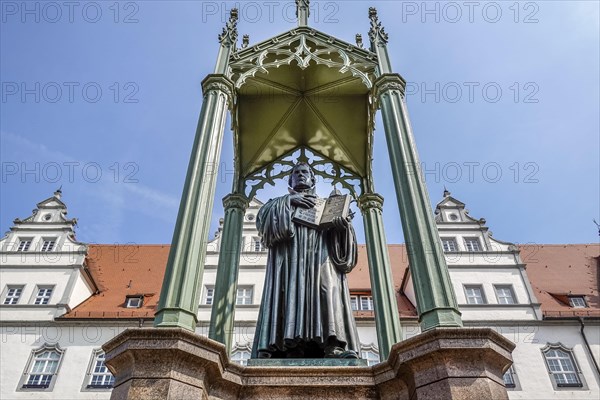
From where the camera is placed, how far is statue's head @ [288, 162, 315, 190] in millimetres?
6637

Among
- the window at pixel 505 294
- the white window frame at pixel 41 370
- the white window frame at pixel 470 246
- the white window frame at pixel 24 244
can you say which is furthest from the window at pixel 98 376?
the white window frame at pixel 470 246

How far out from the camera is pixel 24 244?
78.8ft

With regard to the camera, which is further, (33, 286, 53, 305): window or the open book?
(33, 286, 53, 305): window

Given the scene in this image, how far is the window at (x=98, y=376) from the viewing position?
18.8 meters

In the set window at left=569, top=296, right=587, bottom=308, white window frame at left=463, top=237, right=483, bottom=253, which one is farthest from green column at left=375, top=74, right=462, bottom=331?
window at left=569, top=296, right=587, bottom=308

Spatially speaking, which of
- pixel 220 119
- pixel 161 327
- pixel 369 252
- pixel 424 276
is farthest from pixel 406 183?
pixel 161 327

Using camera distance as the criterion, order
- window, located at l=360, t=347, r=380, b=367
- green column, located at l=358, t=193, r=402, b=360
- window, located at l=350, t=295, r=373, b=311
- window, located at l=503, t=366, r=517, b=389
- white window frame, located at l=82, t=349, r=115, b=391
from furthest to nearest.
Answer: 1. window, located at l=350, t=295, r=373, b=311
2. window, located at l=360, t=347, r=380, b=367
3. white window frame, located at l=82, t=349, r=115, b=391
4. window, located at l=503, t=366, r=517, b=389
5. green column, located at l=358, t=193, r=402, b=360

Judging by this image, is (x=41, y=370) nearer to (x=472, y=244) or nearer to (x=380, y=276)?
(x=380, y=276)

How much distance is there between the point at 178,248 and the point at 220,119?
2.09 meters

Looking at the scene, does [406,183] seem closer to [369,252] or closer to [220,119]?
[369,252]

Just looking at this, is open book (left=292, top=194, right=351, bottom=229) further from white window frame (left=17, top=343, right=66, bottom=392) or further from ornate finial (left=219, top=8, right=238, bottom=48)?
white window frame (left=17, top=343, right=66, bottom=392)

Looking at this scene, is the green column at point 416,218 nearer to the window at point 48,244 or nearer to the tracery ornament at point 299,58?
the tracery ornament at point 299,58

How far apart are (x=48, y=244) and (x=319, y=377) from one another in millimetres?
23401

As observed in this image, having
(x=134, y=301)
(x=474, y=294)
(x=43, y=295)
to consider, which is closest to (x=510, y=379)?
(x=474, y=294)
